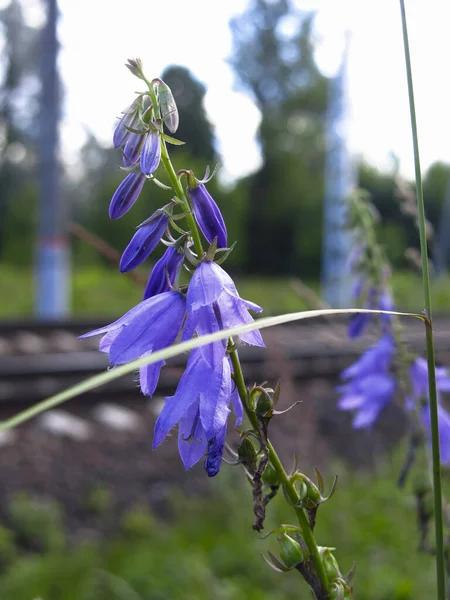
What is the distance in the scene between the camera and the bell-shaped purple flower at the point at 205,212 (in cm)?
92

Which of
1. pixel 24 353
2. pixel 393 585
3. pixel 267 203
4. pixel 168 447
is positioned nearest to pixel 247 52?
pixel 267 203

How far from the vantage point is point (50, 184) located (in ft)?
31.5

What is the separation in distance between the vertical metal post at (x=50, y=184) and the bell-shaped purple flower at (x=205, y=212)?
8.65 metres

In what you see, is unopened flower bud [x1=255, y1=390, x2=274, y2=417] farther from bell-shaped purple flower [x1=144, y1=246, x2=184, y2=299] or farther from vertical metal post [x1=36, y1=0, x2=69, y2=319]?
vertical metal post [x1=36, y1=0, x2=69, y2=319]

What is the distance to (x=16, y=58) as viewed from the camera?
32875 millimetres

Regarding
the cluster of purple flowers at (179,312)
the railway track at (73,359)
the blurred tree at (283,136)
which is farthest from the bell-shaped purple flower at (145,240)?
the blurred tree at (283,136)

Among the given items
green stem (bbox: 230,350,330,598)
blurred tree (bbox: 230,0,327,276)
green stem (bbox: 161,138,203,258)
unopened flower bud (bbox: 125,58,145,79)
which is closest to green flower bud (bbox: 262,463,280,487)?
green stem (bbox: 230,350,330,598)

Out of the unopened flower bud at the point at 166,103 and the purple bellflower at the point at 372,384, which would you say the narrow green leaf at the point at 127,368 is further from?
the purple bellflower at the point at 372,384

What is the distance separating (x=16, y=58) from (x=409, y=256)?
A: 3477 centimetres

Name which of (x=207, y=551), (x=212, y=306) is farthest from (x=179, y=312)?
(x=207, y=551)

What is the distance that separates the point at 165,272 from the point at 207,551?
2.64 m

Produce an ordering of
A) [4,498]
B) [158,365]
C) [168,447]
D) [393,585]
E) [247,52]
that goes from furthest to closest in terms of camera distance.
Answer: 1. [247,52]
2. [168,447]
3. [4,498]
4. [393,585]
5. [158,365]

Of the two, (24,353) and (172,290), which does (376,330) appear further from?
(24,353)

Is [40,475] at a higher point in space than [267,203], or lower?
lower
